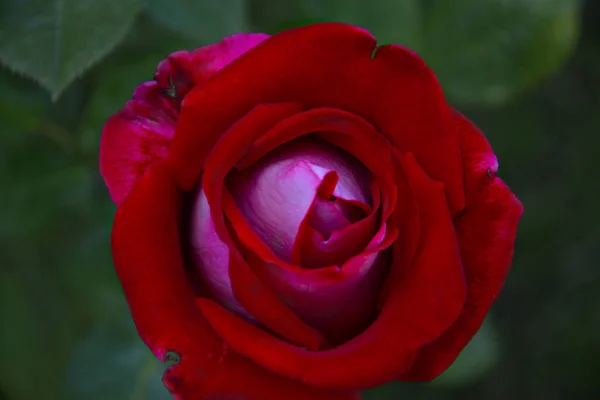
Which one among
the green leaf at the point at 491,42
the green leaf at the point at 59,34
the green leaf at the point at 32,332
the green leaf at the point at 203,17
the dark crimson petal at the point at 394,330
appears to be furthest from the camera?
the green leaf at the point at 32,332

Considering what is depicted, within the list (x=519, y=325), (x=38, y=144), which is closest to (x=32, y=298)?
(x=38, y=144)

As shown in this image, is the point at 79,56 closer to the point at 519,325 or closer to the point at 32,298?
the point at 32,298

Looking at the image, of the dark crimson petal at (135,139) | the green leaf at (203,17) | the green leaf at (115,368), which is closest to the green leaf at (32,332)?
the green leaf at (115,368)

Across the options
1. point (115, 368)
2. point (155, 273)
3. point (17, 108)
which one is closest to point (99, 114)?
point (17, 108)

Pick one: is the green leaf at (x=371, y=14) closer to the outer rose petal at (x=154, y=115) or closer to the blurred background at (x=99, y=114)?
the blurred background at (x=99, y=114)

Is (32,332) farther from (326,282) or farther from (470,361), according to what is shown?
(326,282)

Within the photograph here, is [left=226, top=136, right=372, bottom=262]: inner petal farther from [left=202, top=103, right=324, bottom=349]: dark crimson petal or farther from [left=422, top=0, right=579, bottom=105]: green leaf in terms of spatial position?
[left=422, top=0, right=579, bottom=105]: green leaf
